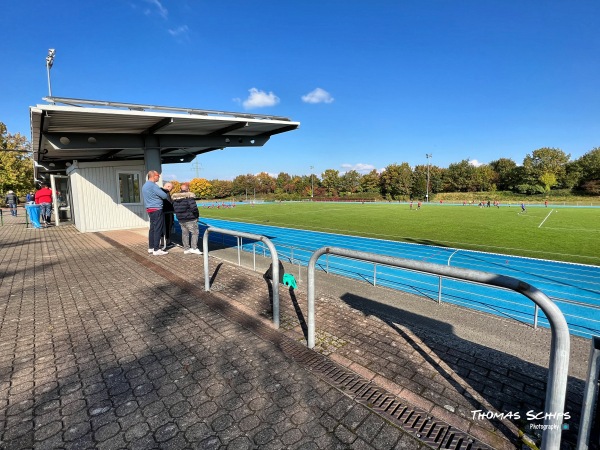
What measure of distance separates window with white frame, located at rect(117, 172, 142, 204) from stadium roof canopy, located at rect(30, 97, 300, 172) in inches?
117

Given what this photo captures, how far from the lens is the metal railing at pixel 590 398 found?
1688 mm

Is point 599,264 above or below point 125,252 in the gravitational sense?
below

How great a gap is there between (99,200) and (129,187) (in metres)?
1.32

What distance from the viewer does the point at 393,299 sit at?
5805 mm

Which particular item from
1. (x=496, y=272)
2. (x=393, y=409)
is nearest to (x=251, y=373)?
(x=393, y=409)

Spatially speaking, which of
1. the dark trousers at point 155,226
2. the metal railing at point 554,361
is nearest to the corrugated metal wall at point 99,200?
the dark trousers at point 155,226

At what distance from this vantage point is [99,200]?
13.6 m

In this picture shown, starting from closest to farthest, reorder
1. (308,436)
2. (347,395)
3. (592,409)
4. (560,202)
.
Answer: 1. (592,409)
2. (308,436)
3. (347,395)
4. (560,202)

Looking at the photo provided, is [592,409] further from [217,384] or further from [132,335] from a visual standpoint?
[132,335]

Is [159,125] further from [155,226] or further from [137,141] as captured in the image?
[155,226]

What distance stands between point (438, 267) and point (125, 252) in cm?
858

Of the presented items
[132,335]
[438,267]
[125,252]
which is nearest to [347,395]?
[438,267]

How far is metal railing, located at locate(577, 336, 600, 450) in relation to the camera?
66.4 inches

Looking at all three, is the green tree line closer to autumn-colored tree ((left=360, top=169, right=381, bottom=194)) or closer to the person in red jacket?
autumn-colored tree ((left=360, top=169, right=381, bottom=194))
